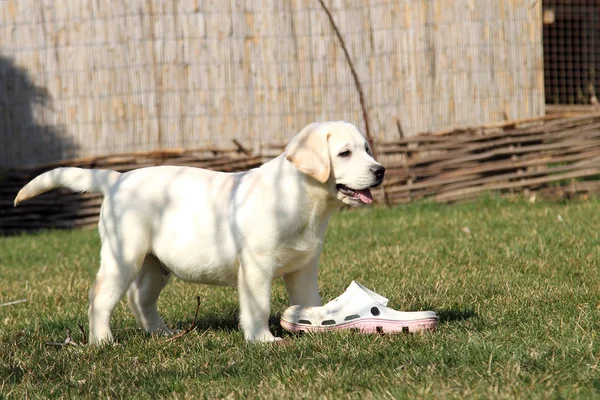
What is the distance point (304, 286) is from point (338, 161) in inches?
27.7

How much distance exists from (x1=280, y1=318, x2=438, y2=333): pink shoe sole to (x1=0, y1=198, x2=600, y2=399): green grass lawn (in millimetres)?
60

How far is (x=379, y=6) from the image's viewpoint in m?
9.97

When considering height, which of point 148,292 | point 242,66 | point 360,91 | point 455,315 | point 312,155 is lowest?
point 455,315

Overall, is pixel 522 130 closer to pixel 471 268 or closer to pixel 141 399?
pixel 471 268

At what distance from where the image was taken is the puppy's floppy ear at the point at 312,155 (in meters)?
4.05

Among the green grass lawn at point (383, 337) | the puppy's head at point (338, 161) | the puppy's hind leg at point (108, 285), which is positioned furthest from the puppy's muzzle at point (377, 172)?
the puppy's hind leg at point (108, 285)

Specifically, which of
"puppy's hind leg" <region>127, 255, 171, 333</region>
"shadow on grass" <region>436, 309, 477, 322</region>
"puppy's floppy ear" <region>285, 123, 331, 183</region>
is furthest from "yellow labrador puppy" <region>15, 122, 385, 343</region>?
"shadow on grass" <region>436, 309, 477, 322</region>

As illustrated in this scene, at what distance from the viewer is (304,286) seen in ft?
14.6

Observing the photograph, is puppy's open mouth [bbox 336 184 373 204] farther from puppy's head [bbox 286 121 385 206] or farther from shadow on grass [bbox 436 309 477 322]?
shadow on grass [bbox 436 309 477 322]

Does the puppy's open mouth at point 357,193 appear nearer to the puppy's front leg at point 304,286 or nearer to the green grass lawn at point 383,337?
the puppy's front leg at point 304,286

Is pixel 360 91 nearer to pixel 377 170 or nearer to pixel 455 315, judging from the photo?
pixel 455 315

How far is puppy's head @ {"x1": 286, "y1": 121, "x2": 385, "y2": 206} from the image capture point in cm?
406

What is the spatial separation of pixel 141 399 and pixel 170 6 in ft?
23.5

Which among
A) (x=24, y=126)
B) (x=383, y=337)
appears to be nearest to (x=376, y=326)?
(x=383, y=337)
